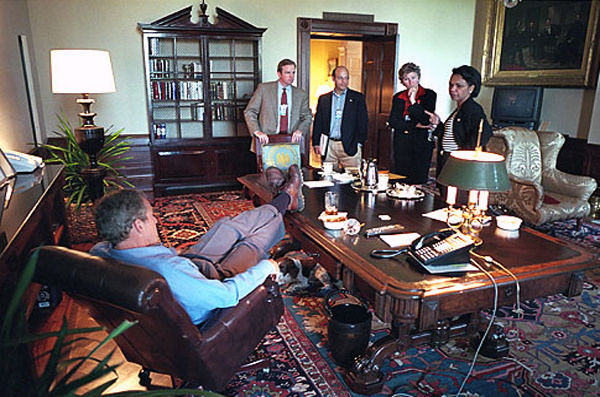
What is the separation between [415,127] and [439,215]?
2237 mm

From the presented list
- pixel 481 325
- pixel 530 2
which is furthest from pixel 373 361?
pixel 530 2

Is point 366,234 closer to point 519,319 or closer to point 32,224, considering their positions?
point 519,319

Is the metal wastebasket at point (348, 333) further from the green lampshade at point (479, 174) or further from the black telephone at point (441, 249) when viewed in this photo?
the green lampshade at point (479, 174)

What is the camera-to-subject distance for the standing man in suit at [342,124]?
468cm

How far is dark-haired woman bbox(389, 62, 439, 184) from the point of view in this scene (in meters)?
4.62

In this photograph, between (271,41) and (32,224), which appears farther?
(271,41)

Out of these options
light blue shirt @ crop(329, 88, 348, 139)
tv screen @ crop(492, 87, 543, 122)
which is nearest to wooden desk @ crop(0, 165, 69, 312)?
light blue shirt @ crop(329, 88, 348, 139)

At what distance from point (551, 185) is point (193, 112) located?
432cm

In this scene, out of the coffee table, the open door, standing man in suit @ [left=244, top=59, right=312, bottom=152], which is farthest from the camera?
the open door

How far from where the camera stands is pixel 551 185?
14.2ft

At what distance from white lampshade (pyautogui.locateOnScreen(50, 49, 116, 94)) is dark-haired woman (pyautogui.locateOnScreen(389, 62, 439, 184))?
292 centimetres

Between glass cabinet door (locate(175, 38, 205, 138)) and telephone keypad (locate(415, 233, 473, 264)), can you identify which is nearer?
telephone keypad (locate(415, 233, 473, 264))

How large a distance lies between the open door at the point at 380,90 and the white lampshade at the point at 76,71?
4.31m

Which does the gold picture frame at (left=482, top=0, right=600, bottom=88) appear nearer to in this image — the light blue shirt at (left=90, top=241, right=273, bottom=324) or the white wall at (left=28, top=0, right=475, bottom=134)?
the white wall at (left=28, top=0, right=475, bottom=134)
